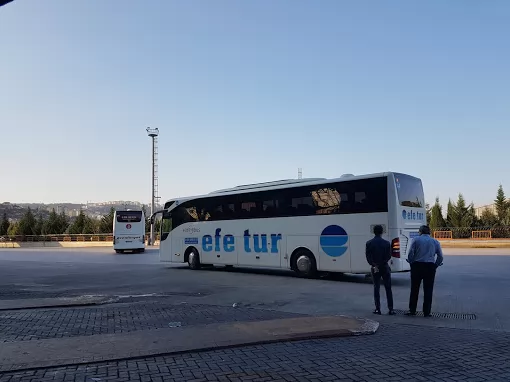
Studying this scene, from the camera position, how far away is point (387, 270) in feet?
31.4

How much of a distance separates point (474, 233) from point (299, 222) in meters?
35.1

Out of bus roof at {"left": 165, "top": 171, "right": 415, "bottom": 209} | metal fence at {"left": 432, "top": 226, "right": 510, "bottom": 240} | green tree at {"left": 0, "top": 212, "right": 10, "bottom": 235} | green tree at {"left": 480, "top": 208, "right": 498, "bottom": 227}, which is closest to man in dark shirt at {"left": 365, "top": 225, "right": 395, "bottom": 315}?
bus roof at {"left": 165, "top": 171, "right": 415, "bottom": 209}

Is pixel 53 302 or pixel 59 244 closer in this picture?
pixel 53 302

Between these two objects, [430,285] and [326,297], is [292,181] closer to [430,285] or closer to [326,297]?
[326,297]

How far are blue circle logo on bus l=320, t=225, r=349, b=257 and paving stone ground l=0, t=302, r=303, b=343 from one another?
20.0 feet

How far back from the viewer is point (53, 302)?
1115 centimetres

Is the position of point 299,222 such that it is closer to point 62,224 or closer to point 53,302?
point 53,302

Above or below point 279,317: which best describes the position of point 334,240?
above

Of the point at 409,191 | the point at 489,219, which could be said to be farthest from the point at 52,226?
the point at 409,191

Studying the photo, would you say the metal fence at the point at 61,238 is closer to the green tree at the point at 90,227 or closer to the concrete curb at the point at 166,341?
the green tree at the point at 90,227

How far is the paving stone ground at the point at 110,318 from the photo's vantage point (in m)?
7.88

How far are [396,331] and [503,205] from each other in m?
53.8

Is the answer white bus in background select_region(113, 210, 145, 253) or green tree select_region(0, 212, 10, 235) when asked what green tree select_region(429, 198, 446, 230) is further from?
green tree select_region(0, 212, 10, 235)

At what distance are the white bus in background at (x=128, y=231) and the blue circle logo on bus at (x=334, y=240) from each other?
24.9 m
